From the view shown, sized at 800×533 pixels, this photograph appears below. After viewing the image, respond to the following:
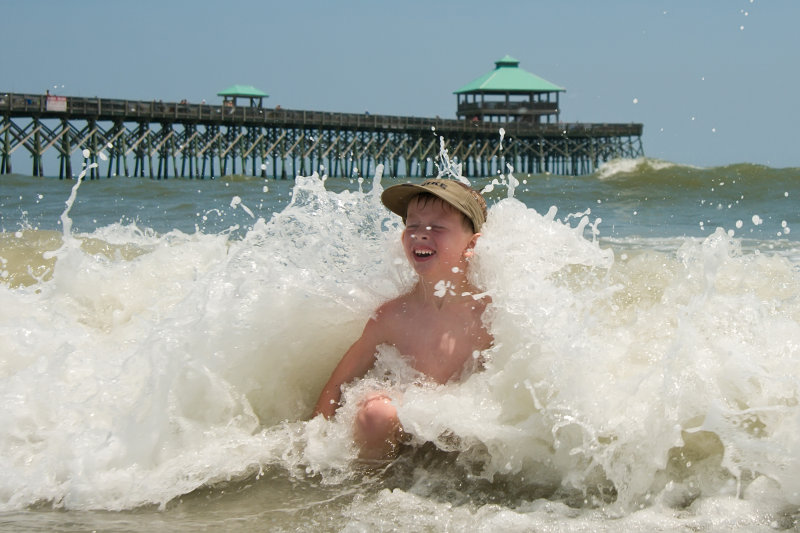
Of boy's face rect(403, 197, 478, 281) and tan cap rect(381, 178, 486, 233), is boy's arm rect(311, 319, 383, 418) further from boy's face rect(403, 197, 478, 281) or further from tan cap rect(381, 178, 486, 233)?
tan cap rect(381, 178, 486, 233)

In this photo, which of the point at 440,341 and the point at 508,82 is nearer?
the point at 440,341

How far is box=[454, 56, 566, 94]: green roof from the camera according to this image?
1631 inches

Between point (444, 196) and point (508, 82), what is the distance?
39.8 meters

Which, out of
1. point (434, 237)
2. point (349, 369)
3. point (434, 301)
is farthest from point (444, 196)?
point (349, 369)

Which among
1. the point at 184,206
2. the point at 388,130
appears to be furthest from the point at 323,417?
the point at 388,130

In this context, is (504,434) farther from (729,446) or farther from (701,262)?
(701,262)

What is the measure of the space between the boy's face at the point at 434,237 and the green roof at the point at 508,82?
38756 millimetres

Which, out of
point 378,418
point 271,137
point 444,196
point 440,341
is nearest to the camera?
point 378,418

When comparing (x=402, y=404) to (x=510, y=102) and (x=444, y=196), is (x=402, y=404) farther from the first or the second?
(x=510, y=102)

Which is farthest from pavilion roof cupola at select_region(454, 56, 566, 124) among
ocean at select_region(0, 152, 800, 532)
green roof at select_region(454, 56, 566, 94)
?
ocean at select_region(0, 152, 800, 532)

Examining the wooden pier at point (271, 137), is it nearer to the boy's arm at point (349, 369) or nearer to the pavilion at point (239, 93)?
the pavilion at point (239, 93)

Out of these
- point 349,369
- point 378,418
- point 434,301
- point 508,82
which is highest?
point 508,82

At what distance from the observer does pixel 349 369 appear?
3.29 m

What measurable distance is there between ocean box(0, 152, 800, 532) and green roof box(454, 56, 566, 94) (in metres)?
37.9
